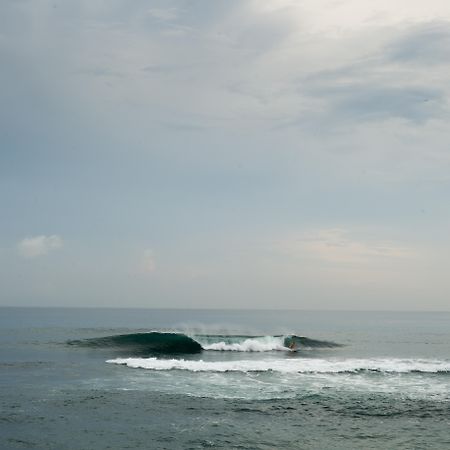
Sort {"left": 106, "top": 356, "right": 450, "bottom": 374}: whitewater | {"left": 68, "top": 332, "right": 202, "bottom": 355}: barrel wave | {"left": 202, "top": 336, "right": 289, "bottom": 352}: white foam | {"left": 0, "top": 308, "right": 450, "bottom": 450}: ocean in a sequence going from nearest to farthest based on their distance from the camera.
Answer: {"left": 0, "top": 308, "right": 450, "bottom": 450}: ocean → {"left": 106, "top": 356, "right": 450, "bottom": 374}: whitewater → {"left": 68, "top": 332, "right": 202, "bottom": 355}: barrel wave → {"left": 202, "top": 336, "right": 289, "bottom": 352}: white foam

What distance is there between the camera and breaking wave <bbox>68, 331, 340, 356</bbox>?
36.1 meters

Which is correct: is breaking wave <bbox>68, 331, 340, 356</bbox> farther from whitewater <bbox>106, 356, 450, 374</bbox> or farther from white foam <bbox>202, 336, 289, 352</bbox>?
whitewater <bbox>106, 356, 450, 374</bbox>

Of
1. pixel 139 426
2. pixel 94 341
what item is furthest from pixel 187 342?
pixel 139 426

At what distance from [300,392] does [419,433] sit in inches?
237

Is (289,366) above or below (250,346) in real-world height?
above

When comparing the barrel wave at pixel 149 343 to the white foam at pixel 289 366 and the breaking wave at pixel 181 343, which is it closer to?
the breaking wave at pixel 181 343

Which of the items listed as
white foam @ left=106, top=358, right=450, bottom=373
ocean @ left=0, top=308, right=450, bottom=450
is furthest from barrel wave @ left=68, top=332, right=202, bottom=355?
white foam @ left=106, top=358, right=450, bottom=373

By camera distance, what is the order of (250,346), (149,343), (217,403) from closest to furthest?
(217,403), (149,343), (250,346)

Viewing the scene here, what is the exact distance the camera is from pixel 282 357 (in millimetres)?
33719

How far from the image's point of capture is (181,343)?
3750cm

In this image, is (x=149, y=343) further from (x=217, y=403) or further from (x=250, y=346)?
(x=217, y=403)

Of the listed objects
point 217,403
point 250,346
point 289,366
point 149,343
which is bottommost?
point 250,346

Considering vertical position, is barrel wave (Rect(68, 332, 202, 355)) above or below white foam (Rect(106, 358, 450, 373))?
below

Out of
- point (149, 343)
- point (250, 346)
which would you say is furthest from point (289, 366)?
point (149, 343)
